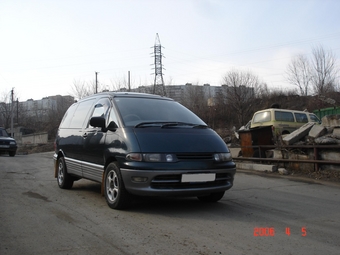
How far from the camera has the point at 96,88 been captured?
4278 cm

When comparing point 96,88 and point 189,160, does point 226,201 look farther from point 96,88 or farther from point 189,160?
point 96,88

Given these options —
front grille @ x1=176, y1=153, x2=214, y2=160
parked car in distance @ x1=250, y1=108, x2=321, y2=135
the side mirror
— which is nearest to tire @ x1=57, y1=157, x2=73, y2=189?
the side mirror

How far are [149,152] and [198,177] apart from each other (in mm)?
773

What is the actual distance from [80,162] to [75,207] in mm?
1165

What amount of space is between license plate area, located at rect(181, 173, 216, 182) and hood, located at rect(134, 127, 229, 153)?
0.35 m

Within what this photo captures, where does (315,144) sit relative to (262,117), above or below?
below

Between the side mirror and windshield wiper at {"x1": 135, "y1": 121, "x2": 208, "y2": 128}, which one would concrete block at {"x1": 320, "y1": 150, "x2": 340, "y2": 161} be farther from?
the side mirror

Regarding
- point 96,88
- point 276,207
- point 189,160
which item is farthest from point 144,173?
point 96,88

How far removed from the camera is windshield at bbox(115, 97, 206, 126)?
16.8 ft

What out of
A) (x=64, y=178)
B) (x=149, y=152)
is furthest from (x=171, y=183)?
(x=64, y=178)

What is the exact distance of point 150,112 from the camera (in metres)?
5.39

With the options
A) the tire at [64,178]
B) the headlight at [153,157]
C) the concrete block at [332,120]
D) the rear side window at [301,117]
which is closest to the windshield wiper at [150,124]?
the headlight at [153,157]
